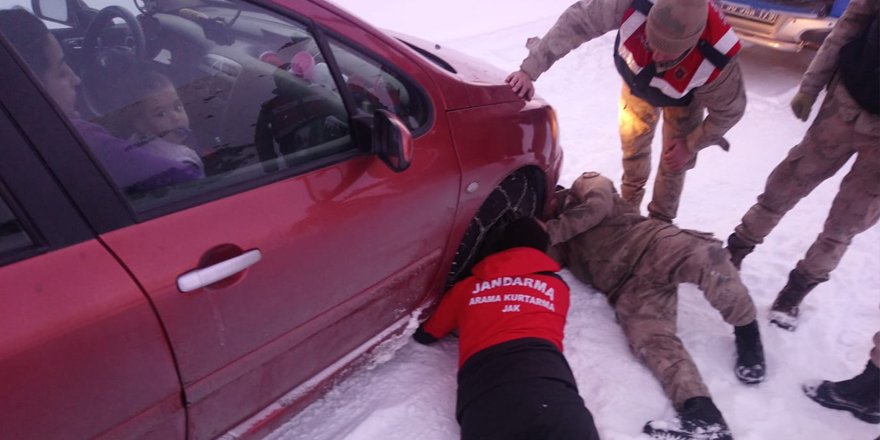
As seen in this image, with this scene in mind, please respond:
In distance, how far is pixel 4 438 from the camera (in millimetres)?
1135

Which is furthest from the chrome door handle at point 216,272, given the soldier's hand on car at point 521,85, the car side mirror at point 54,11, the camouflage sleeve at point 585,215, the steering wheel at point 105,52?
the camouflage sleeve at point 585,215

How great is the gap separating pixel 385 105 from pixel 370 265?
56cm

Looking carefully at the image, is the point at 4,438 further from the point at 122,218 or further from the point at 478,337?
the point at 478,337

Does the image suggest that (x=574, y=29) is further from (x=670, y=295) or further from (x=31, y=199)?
(x=31, y=199)

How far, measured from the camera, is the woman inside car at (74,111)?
4.27 feet

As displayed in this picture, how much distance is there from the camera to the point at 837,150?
2654mm

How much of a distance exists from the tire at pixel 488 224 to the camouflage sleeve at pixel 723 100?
3.27 ft

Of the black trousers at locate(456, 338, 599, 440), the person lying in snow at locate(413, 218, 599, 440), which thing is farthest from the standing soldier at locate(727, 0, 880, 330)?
the black trousers at locate(456, 338, 599, 440)

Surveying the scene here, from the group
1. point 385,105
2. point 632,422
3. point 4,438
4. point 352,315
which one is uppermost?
point 385,105

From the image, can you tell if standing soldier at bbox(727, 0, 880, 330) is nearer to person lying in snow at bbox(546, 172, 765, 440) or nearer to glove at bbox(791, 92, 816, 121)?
glove at bbox(791, 92, 816, 121)

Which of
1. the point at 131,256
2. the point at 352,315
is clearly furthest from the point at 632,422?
the point at 131,256

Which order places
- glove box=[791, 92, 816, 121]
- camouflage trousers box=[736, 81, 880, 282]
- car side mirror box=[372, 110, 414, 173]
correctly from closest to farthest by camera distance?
car side mirror box=[372, 110, 414, 173] < camouflage trousers box=[736, 81, 880, 282] < glove box=[791, 92, 816, 121]

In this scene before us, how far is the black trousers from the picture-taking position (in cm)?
174

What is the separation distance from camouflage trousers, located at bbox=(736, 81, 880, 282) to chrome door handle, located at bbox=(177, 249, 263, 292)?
2532 mm
